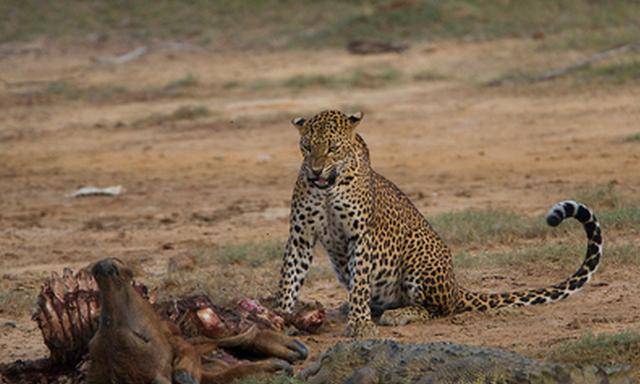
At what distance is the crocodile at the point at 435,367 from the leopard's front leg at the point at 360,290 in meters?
1.30

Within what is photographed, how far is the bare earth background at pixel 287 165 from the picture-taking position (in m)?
9.44

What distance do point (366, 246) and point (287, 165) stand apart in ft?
24.6

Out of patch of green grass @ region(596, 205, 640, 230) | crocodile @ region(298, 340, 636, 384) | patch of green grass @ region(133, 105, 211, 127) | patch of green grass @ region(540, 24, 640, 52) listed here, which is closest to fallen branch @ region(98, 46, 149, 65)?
patch of green grass @ region(133, 105, 211, 127)

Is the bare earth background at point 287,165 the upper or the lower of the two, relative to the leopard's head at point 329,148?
lower

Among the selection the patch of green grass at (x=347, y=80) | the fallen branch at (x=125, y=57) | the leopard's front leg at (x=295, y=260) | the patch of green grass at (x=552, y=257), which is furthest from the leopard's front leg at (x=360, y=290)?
the fallen branch at (x=125, y=57)

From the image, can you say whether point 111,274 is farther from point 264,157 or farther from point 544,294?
point 264,157

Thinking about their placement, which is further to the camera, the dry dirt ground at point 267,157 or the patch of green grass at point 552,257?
the patch of green grass at point 552,257

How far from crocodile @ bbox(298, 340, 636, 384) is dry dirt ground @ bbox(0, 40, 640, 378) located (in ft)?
3.68

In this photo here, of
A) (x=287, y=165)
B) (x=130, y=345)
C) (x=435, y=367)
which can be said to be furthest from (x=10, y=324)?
(x=287, y=165)

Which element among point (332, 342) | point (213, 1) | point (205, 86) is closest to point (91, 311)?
point (332, 342)

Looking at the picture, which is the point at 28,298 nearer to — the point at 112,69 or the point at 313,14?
the point at 112,69

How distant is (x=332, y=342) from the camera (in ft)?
25.6

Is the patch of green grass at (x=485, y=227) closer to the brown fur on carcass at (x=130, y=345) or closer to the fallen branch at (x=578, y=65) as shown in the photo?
the brown fur on carcass at (x=130, y=345)

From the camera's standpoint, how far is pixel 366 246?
816 cm
